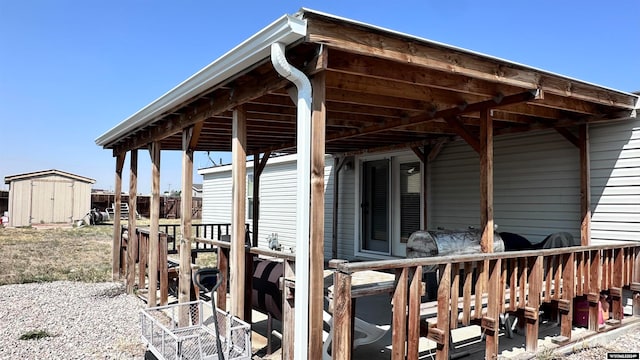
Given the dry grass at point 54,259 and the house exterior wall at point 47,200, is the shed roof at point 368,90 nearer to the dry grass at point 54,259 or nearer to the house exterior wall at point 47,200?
the dry grass at point 54,259

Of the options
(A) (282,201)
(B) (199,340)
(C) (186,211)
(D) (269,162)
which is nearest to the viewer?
(B) (199,340)

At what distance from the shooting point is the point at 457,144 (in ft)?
22.1

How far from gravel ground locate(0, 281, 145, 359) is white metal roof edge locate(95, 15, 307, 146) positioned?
2.46 meters

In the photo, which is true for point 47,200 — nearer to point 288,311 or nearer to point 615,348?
point 288,311

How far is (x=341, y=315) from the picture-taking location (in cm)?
265

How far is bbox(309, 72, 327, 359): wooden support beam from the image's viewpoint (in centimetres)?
274

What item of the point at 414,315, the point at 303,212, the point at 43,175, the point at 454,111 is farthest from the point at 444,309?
the point at 43,175

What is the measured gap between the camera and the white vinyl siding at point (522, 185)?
5473 mm

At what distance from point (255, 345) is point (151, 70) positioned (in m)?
11.9

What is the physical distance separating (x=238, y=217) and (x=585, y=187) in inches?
161

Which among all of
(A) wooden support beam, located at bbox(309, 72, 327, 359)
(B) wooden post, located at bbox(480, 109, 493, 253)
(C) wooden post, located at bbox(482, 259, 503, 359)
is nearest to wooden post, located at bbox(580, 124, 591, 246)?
(B) wooden post, located at bbox(480, 109, 493, 253)

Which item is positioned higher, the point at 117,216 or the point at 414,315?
the point at 117,216

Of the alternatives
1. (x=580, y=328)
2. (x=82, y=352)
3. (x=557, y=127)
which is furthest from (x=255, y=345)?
(x=557, y=127)

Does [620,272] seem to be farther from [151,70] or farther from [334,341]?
[151,70]
